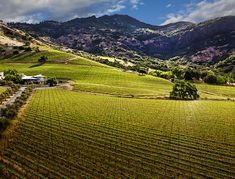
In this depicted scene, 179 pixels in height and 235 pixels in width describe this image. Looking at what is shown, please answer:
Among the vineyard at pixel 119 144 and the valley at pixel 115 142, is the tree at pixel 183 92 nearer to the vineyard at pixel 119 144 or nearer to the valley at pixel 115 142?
the valley at pixel 115 142

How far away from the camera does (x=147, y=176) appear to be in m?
46.4

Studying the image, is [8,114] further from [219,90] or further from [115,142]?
[219,90]

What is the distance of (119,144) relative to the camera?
A: 58344 millimetres

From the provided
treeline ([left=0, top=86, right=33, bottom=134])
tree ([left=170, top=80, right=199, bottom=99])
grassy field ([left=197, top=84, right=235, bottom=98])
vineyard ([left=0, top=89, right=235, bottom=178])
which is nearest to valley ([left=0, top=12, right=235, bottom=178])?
vineyard ([left=0, top=89, right=235, bottom=178])

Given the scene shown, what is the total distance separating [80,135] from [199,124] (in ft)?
99.9

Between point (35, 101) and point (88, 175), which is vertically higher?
point (35, 101)

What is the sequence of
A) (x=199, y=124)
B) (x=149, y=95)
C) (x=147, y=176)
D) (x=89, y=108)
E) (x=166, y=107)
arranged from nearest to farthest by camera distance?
1. (x=147, y=176)
2. (x=199, y=124)
3. (x=89, y=108)
4. (x=166, y=107)
5. (x=149, y=95)

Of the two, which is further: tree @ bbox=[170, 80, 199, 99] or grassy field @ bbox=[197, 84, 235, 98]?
grassy field @ bbox=[197, 84, 235, 98]

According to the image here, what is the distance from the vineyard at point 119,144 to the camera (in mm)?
48312

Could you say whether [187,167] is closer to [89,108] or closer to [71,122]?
[71,122]

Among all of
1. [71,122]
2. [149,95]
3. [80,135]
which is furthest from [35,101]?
[149,95]

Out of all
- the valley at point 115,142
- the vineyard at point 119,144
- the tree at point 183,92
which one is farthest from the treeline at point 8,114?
the tree at point 183,92

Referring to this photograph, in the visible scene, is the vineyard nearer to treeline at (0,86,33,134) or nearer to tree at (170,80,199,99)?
treeline at (0,86,33,134)

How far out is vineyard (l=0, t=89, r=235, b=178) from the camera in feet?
159
